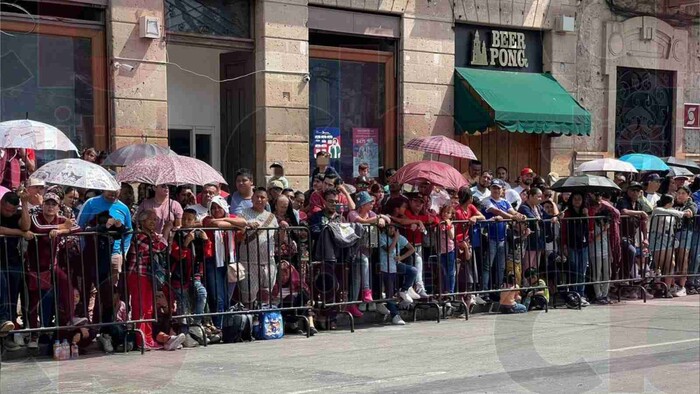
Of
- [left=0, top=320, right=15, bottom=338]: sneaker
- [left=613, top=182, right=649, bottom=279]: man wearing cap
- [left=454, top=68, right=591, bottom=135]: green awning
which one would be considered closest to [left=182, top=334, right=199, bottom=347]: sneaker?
[left=0, top=320, right=15, bottom=338]: sneaker

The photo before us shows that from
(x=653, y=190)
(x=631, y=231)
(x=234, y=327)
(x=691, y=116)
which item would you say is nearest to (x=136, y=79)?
(x=234, y=327)

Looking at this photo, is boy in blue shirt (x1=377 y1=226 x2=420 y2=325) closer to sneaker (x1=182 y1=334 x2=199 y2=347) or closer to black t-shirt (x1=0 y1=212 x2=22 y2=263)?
sneaker (x1=182 y1=334 x2=199 y2=347)

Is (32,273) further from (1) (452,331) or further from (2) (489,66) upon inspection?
(2) (489,66)

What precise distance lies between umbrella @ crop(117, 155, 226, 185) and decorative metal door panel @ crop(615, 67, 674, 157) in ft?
44.8

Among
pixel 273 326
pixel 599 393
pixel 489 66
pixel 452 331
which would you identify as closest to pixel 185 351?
pixel 273 326

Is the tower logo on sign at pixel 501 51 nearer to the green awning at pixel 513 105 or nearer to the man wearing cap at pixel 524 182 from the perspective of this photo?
the green awning at pixel 513 105

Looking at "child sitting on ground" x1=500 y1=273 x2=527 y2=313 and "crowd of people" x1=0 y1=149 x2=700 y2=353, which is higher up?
"crowd of people" x1=0 y1=149 x2=700 y2=353

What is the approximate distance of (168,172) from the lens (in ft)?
39.9

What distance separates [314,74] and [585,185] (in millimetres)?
5582

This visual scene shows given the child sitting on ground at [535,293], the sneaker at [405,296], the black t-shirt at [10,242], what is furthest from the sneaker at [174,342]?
the child sitting on ground at [535,293]

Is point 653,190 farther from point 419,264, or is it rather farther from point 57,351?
point 57,351

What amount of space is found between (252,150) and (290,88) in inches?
47.7

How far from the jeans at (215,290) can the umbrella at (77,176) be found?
149 centimetres

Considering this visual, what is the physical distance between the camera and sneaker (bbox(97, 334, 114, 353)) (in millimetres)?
11602
